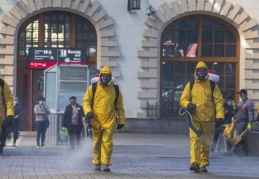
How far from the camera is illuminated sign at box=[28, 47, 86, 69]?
3481 centimetres

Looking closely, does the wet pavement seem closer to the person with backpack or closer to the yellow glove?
the person with backpack

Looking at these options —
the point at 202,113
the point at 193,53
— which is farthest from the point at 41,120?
the point at 202,113

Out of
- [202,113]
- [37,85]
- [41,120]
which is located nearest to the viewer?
[202,113]

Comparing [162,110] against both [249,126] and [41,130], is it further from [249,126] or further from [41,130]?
[249,126]

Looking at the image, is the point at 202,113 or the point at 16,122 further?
the point at 16,122

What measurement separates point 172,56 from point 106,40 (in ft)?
9.70

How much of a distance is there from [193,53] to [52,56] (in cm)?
604

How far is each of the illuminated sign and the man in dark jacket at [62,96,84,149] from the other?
27.2ft

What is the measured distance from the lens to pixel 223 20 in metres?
36.8

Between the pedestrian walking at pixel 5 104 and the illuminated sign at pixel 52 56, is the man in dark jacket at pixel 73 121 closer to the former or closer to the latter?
the pedestrian walking at pixel 5 104

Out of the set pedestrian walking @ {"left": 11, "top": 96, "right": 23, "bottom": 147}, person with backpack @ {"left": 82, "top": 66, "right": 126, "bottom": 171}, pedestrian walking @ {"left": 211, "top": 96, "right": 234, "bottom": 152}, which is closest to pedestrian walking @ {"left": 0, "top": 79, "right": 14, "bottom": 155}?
person with backpack @ {"left": 82, "top": 66, "right": 126, "bottom": 171}

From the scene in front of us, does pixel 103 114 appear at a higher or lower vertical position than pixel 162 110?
higher

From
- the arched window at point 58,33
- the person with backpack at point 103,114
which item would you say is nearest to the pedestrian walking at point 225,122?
the person with backpack at point 103,114

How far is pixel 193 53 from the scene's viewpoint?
1455 inches
